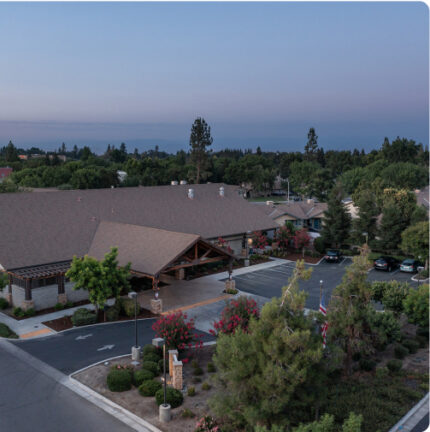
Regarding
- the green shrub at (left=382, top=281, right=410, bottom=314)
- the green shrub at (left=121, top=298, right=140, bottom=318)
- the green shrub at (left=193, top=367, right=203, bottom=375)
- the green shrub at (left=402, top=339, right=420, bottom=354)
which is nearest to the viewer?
the green shrub at (left=193, top=367, right=203, bottom=375)

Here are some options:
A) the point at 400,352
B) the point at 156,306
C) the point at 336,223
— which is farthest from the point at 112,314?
the point at 336,223

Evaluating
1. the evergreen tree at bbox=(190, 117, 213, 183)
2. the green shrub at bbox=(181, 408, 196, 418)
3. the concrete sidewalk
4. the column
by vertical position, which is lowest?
the concrete sidewalk

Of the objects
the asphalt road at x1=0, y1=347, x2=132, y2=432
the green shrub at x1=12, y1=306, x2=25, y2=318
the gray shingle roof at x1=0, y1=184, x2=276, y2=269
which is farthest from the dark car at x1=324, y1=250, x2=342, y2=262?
the asphalt road at x1=0, y1=347, x2=132, y2=432

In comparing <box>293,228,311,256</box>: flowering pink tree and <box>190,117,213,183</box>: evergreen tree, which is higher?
<box>190,117,213,183</box>: evergreen tree

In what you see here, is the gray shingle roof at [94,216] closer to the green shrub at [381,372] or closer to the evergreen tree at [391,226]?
the evergreen tree at [391,226]

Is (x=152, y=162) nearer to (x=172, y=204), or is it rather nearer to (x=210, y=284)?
(x=172, y=204)

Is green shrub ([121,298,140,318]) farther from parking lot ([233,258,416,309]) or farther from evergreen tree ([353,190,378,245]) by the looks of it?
evergreen tree ([353,190,378,245])
